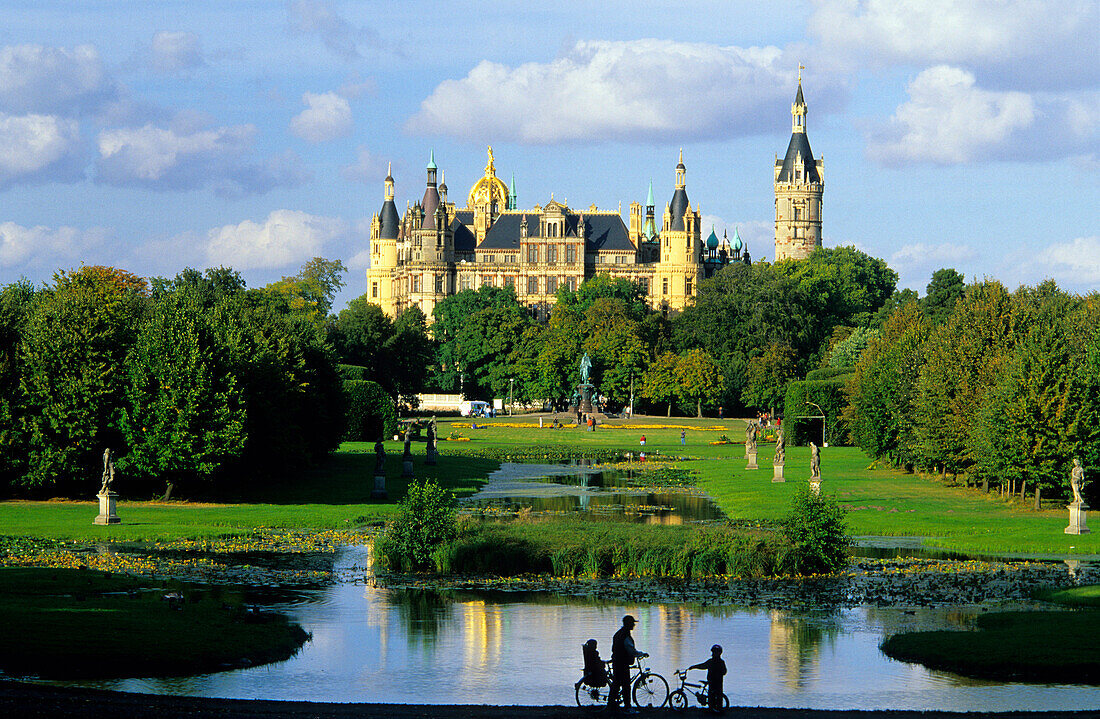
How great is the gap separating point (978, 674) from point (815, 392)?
222ft

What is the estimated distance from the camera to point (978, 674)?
24.0 metres

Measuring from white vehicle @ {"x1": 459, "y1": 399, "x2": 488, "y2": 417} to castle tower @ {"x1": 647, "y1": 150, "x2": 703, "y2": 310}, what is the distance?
56.0m

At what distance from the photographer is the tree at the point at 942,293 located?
108594 mm

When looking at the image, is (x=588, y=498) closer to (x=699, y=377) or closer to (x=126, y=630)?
(x=126, y=630)

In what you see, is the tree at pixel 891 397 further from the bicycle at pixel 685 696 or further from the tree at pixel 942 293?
the bicycle at pixel 685 696

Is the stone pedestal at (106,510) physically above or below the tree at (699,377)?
below

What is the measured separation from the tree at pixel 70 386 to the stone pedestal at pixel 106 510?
8022 millimetres

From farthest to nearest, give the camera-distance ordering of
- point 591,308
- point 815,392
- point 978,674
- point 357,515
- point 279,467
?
point 591,308 → point 815,392 → point 279,467 → point 357,515 → point 978,674

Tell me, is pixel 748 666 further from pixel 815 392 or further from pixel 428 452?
pixel 815 392

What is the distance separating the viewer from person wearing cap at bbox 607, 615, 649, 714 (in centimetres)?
2097

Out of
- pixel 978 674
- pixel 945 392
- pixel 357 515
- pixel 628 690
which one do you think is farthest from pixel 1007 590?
pixel 945 392

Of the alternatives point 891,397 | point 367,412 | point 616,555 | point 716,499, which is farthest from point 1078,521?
point 367,412

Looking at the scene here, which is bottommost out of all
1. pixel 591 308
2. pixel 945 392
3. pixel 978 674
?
pixel 978 674

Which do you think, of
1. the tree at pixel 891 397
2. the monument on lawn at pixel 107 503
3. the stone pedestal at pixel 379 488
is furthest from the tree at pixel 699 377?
the monument on lawn at pixel 107 503
